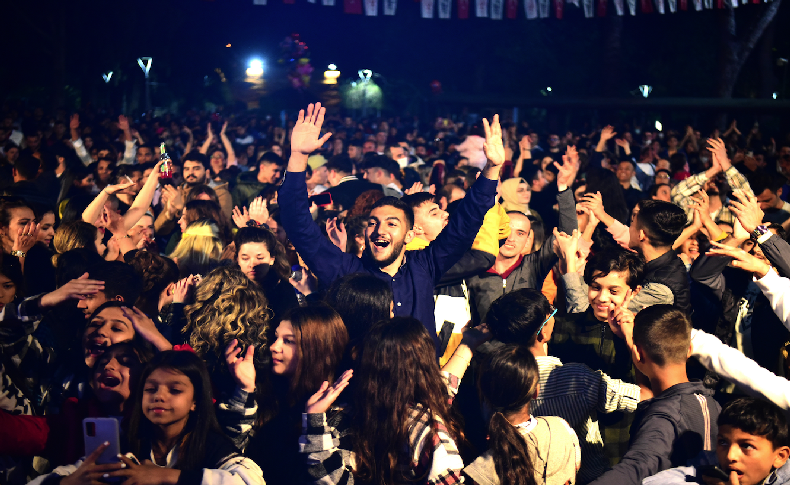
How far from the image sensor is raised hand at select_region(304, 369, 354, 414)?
9.37 ft

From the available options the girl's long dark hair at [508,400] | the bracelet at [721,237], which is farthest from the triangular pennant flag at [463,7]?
the girl's long dark hair at [508,400]

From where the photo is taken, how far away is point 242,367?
3.33 metres

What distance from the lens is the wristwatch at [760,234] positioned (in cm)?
385

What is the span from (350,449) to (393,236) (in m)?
1.74

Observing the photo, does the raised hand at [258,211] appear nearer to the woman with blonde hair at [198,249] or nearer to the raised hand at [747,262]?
the woman with blonde hair at [198,249]

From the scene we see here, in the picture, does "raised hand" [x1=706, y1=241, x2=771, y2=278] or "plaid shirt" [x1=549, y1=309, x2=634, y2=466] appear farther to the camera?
"plaid shirt" [x1=549, y1=309, x2=634, y2=466]

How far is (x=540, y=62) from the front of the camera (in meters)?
38.5

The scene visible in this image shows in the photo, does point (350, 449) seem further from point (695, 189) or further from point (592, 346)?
point (695, 189)

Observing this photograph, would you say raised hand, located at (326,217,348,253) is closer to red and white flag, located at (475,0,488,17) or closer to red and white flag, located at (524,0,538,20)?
red and white flag, located at (475,0,488,17)

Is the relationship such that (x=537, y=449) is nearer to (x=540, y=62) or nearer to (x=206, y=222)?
(x=206, y=222)

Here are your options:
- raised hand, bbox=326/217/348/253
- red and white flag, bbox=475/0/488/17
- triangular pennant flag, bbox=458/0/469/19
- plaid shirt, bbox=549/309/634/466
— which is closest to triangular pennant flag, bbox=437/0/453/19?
triangular pennant flag, bbox=458/0/469/19

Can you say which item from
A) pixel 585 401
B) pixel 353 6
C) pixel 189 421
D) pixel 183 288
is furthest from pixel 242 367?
pixel 353 6

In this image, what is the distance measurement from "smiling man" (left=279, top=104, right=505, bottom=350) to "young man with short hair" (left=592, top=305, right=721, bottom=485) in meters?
1.33

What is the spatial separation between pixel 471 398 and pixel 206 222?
301cm
